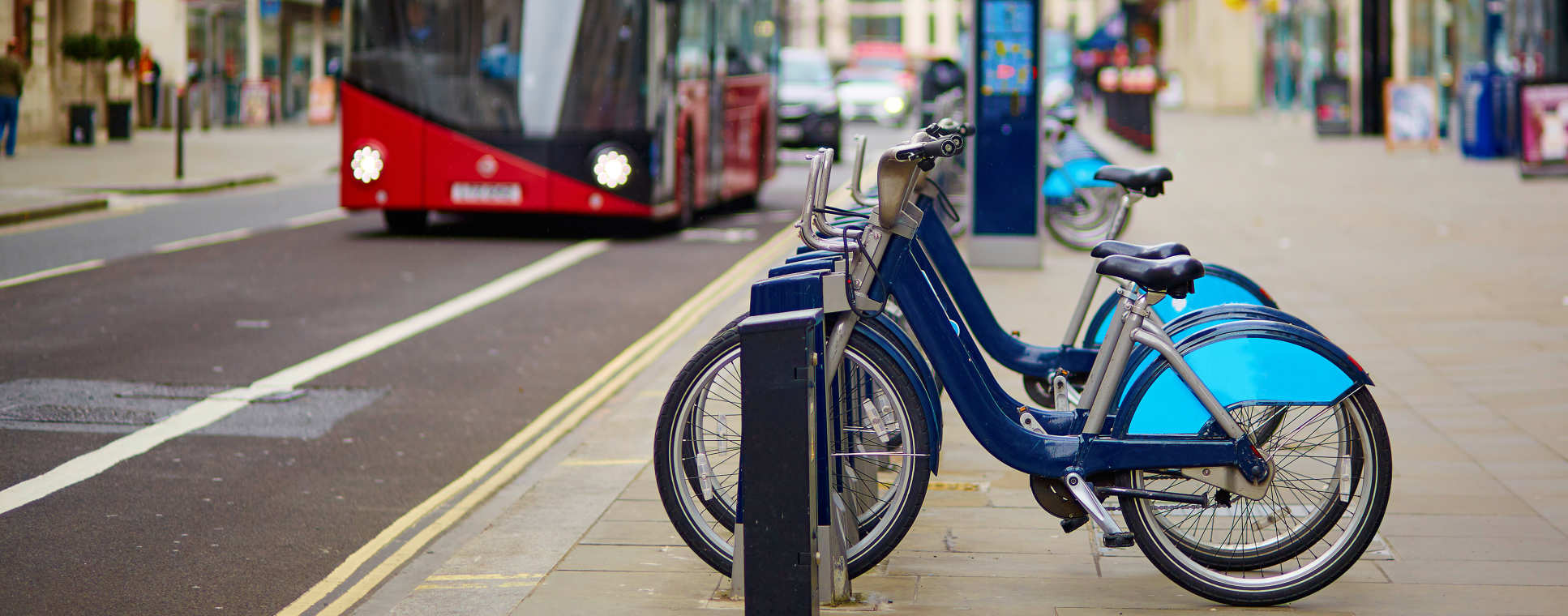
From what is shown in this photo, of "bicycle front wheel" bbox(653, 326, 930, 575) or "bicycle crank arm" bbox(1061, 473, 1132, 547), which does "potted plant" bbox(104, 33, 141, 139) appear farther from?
"bicycle crank arm" bbox(1061, 473, 1132, 547)

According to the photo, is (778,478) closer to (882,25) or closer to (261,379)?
(261,379)

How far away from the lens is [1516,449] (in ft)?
21.0

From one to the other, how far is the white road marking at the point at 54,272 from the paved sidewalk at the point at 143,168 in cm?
366

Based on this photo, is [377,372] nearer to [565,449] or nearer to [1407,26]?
[565,449]

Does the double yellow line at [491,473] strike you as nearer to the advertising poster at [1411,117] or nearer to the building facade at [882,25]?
the advertising poster at [1411,117]

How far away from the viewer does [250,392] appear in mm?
7926

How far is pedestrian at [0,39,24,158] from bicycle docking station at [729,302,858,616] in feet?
76.9

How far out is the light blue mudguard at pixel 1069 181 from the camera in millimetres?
14086

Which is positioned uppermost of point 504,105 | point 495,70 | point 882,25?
point 882,25

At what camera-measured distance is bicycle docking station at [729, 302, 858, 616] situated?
3.87m

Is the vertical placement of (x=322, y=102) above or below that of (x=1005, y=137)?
above

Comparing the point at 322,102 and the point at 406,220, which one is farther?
the point at 322,102

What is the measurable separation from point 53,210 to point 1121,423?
14811 mm

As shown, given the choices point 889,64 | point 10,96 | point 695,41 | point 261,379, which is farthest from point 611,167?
point 889,64
